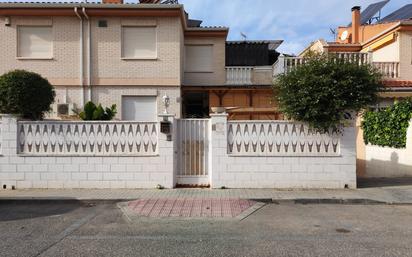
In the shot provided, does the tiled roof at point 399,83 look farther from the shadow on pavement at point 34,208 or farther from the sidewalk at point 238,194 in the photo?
the shadow on pavement at point 34,208

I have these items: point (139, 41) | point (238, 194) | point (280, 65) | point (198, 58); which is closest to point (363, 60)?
point (280, 65)

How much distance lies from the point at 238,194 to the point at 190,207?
5.57ft

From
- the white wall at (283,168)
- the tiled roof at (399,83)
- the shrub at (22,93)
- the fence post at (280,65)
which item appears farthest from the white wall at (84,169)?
the tiled roof at (399,83)

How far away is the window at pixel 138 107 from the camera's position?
51.4ft

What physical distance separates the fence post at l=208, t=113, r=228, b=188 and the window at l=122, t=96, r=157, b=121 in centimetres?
626

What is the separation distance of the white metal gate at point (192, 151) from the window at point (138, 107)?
5.59m

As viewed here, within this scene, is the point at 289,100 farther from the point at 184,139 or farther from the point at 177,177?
the point at 177,177

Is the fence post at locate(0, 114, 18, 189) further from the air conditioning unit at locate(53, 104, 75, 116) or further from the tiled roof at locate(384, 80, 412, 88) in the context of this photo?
the tiled roof at locate(384, 80, 412, 88)

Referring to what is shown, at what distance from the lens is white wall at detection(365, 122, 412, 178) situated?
39.4 ft

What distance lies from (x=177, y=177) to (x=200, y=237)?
439cm

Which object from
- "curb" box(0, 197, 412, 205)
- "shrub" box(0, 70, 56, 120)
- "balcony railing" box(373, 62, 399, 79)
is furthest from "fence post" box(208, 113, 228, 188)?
"balcony railing" box(373, 62, 399, 79)

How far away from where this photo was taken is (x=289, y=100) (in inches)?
380

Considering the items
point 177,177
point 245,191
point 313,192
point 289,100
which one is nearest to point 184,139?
point 177,177

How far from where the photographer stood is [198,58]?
17.7 m
